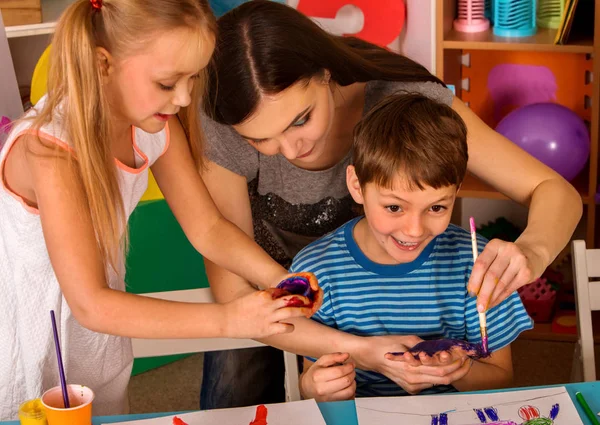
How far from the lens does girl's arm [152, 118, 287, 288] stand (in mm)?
1586

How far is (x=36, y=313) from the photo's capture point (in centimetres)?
149

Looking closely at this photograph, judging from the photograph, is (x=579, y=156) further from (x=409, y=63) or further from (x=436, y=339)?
(x=436, y=339)

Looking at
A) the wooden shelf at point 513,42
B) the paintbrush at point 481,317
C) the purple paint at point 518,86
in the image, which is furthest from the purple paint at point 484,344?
the purple paint at point 518,86

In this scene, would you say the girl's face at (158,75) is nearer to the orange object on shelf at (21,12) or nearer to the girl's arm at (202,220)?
the girl's arm at (202,220)

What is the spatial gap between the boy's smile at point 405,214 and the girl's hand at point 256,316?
279mm

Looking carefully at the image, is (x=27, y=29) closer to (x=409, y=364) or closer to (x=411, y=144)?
(x=411, y=144)

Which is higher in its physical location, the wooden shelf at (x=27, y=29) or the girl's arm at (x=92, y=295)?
the wooden shelf at (x=27, y=29)

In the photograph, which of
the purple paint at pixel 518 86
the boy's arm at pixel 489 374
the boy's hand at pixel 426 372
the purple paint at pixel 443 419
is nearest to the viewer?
the purple paint at pixel 443 419

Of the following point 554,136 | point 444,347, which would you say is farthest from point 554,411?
point 554,136

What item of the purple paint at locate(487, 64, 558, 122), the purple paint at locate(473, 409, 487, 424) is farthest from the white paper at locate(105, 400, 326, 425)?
the purple paint at locate(487, 64, 558, 122)

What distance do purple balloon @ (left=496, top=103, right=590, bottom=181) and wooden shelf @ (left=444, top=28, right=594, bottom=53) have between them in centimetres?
18

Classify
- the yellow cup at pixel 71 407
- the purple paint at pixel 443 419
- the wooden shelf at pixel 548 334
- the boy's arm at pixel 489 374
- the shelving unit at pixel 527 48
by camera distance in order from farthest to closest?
the wooden shelf at pixel 548 334 → the shelving unit at pixel 527 48 → the boy's arm at pixel 489 374 → the purple paint at pixel 443 419 → the yellow cup at pixel 71 407

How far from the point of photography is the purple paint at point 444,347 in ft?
4.67

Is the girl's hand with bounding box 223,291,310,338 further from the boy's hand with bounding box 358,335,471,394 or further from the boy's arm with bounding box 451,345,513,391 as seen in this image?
the boy's arm with bounding box 451,345,513,391
